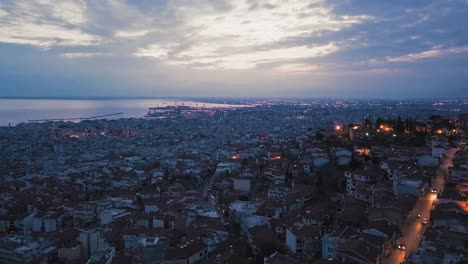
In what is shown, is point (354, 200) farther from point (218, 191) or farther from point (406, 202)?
point (218, 191)

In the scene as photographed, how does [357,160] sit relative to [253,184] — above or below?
above

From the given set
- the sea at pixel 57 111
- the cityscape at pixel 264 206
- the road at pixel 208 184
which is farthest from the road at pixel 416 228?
the sea at pixel 57 111

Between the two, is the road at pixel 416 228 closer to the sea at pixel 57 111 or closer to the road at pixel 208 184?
Result: the road at pixel 208 184

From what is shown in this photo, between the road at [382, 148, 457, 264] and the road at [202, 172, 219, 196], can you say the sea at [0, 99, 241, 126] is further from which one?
the road at [382, 148, 457, 264]

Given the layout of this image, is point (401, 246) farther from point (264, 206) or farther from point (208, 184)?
point (208, 184)

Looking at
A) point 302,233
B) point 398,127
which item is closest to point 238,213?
point 302,233

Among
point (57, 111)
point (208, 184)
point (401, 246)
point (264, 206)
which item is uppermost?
point (401, 246)

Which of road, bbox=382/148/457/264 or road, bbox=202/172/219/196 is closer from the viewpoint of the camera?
road, bbox=382/148/457/264

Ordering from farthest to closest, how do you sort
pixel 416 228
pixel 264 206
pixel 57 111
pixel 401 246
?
pixel 57 111
pixel 264 206
pixel 416 228
pixel 401 246

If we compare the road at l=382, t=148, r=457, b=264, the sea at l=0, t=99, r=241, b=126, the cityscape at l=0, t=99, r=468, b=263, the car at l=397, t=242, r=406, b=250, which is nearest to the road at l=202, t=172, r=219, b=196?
the cityscape at l=0, t=99, r=468, b=263

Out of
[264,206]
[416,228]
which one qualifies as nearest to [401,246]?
[416,228]

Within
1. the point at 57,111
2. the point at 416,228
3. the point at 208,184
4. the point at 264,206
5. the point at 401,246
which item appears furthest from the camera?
the point at 57,111
